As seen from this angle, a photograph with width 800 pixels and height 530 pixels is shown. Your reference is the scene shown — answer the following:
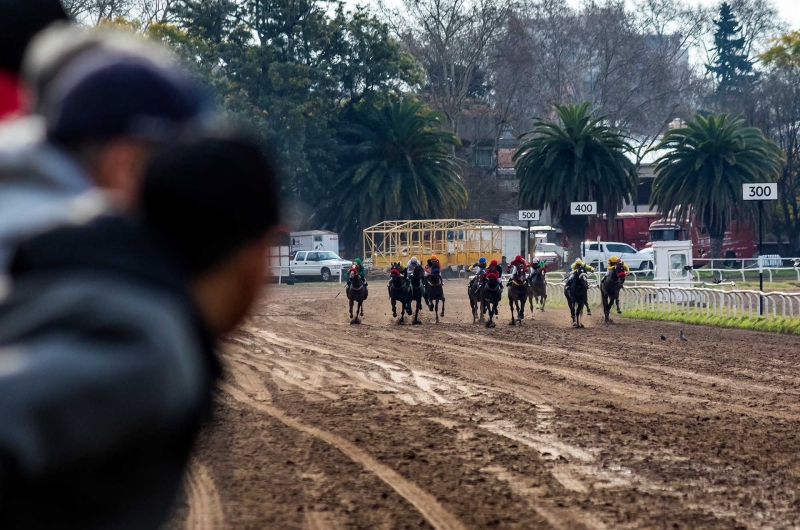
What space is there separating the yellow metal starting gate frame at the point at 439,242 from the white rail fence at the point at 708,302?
22.3 m

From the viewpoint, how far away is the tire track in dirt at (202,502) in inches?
260

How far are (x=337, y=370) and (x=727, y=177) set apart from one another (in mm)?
38696

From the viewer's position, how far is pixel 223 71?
53094 mm

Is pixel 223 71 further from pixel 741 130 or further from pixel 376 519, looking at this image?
pixel 376 519

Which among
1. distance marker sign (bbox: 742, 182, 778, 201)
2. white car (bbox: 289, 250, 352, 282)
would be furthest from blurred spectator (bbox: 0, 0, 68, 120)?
white car (bbox: 289, 250, 352, 282)

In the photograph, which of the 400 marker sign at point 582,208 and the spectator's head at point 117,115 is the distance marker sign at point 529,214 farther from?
the spectator's head at point 117,115

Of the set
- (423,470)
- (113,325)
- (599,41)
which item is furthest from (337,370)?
(599,41)

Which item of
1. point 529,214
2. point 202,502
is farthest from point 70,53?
point 529,214

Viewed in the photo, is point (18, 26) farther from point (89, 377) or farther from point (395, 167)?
point (395, 167)

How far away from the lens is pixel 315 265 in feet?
175

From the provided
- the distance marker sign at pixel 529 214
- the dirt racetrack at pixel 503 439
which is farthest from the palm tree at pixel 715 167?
the dirt racetrack at pixel 503 439

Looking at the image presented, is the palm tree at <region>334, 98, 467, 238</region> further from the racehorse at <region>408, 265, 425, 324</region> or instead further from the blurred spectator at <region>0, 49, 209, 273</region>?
the blurred spectator at <region>0, 49, 209, 273</region>

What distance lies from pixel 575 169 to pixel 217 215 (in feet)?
156

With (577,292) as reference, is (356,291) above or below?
above
